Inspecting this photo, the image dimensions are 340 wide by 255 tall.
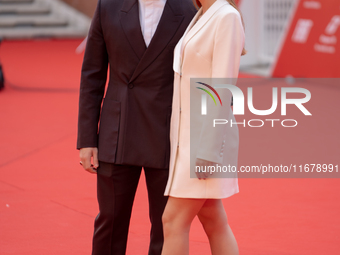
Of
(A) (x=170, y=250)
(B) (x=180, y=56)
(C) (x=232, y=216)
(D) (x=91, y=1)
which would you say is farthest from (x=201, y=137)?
(D) (x=91, y=1)

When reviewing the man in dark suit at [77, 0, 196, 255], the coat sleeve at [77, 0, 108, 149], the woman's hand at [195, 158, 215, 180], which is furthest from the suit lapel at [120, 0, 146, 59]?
the woman's hand at [195, 158, 215, 180]

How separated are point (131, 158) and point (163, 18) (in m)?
0.58

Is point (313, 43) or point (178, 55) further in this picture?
point (313, 43)

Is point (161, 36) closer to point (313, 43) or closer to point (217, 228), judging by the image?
point (217, 228)

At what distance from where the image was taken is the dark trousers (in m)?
2.19

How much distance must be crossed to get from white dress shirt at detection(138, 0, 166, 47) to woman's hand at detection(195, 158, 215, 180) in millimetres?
570

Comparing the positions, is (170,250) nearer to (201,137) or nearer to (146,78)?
(201,137)

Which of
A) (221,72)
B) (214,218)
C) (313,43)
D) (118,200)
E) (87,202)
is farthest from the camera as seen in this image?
(313,43)

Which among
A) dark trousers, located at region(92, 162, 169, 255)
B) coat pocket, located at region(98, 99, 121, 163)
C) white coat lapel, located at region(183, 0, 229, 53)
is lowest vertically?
dark trousers, located at region(92, 162, 169, 255)

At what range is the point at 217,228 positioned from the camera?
1.99 meters

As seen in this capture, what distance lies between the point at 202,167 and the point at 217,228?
31 cm

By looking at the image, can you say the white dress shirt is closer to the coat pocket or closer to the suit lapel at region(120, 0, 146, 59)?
the suit lapel at region(120, 0, 146, 59)

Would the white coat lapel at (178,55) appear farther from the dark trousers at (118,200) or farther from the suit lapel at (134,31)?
the dark trousers at (118,200)

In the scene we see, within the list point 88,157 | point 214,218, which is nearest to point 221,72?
point 214,218
